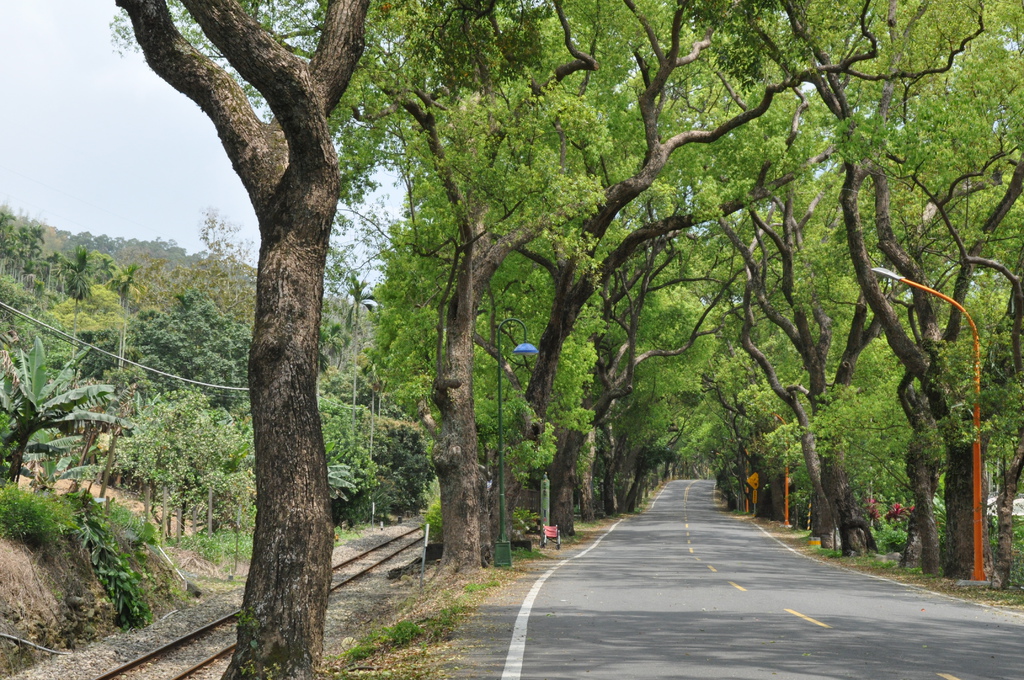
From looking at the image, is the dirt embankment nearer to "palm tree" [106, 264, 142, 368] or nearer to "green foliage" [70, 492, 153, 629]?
"green foliage" [70, 492, 153, 629]

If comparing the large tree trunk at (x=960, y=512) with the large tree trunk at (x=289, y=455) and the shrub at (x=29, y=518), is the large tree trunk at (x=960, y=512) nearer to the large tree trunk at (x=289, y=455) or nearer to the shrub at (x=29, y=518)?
the large tree trunk at (x=289, y=455)

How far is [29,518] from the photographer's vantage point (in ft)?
56.7

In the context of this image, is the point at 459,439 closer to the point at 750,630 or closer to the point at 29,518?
the point at 29,518

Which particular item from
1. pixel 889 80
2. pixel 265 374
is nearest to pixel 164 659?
pixel 265 374

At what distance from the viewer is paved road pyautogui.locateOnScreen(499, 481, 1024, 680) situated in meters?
9.19

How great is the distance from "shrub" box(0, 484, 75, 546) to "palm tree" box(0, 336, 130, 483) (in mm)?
3573

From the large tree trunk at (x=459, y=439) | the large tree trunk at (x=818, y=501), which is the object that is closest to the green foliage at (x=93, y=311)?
the large tree trunk at (x=818, y=501)

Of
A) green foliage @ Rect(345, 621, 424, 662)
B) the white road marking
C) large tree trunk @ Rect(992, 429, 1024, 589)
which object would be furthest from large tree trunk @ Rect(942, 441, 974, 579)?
green foliage @ Rect(345, 621, 424, 662)

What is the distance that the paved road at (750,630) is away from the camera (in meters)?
9.19

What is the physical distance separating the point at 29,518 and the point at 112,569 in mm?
2451

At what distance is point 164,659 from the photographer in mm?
15523

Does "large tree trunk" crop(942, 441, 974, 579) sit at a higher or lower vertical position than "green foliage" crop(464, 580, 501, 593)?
higher

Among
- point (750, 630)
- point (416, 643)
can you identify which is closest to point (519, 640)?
point (416, 643)

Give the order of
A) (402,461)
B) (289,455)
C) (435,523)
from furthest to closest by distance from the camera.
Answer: (402,461), (435,523), (289,455)
